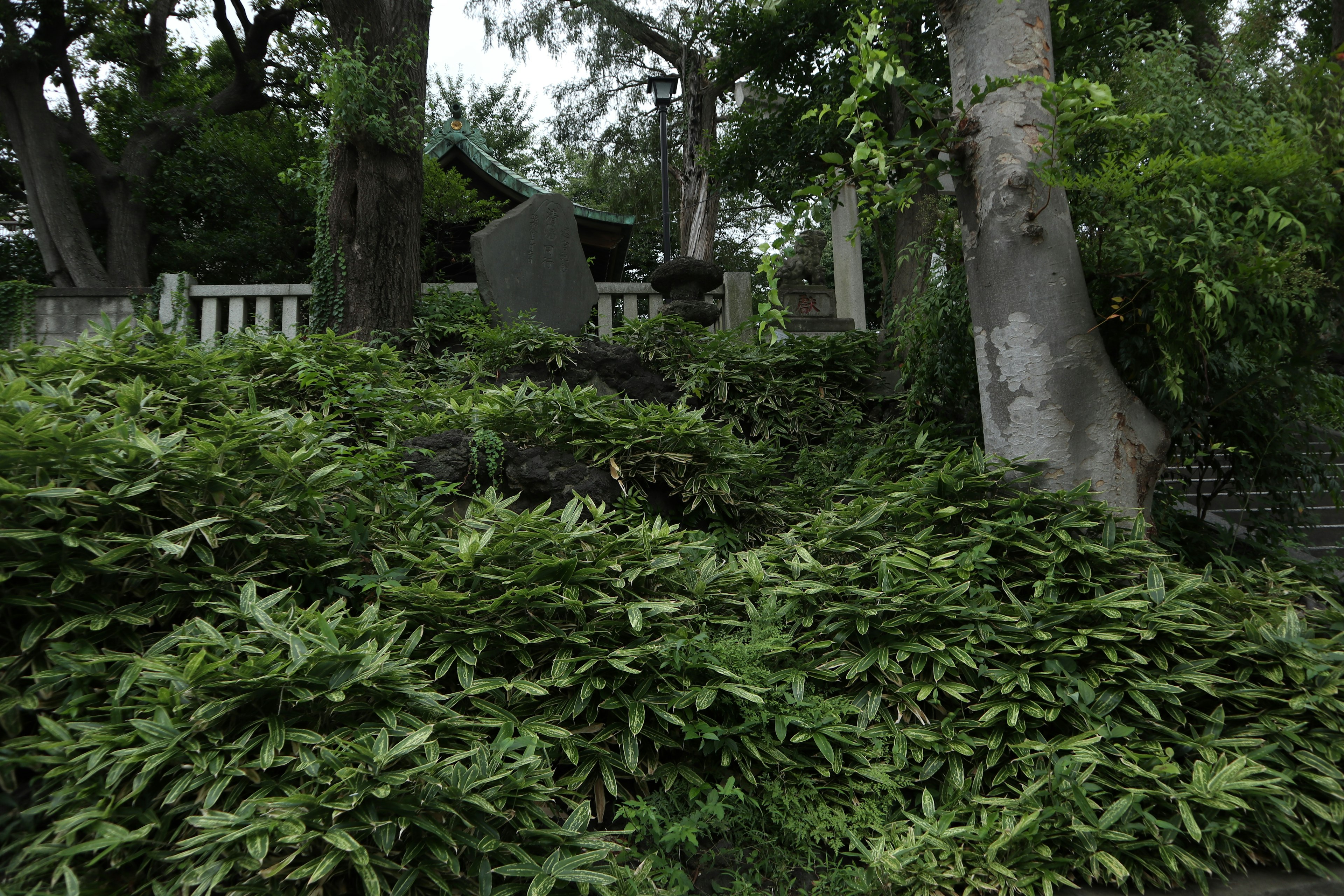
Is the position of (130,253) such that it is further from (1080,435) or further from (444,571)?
(1080,435)

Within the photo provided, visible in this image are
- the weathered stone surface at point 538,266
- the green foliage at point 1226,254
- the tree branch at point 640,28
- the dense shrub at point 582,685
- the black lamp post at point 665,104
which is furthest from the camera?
the tree branch at point 640,28

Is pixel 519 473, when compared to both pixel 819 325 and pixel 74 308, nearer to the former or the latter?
pixel 819 325

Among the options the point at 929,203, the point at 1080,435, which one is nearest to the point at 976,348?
the point at 1080,435

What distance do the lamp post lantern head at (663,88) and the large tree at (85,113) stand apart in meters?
7.10

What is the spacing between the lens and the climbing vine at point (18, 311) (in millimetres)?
Answer: 7277

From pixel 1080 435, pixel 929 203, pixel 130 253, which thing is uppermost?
pixel 130 253

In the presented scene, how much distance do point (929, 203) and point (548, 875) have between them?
4688mm

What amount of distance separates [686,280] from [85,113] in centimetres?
1448

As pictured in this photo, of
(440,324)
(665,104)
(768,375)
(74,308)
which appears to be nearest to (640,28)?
(665,104)

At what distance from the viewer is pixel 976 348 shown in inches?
151

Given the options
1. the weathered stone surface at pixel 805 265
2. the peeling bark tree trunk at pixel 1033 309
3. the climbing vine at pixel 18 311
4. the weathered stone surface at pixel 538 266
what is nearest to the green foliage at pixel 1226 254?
the peeling bark tree trunk at pixel 1033 309

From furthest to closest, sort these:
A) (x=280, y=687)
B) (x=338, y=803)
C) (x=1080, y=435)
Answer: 1. (x=1080, y=435)
2. (x=280, y=687)
3. (x=338, y=803)

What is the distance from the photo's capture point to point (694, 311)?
6.84 meters

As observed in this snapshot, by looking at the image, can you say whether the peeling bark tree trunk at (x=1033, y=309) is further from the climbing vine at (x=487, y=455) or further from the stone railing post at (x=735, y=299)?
the stone railing post at (x=735, y=299)
